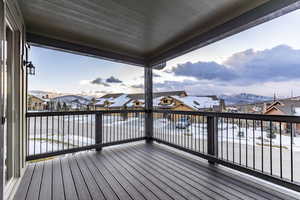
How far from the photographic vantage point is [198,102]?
318cm

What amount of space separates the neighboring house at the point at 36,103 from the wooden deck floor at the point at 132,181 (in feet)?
3.53

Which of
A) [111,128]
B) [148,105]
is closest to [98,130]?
[111,128]

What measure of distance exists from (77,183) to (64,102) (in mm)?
1867

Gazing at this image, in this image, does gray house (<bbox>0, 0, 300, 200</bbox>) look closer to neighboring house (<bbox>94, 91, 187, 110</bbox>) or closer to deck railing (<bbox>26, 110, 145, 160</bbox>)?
deck railing (<bbox>26, 110, 145, 160</bbox>)

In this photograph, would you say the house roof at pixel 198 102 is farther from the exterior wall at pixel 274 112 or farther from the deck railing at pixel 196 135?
the exterior wall at pixel 274 112

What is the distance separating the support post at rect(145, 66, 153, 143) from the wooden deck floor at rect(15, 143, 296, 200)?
1.26m

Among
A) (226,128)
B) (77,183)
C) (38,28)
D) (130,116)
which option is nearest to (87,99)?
(130,116)

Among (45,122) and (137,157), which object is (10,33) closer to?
(45,122)

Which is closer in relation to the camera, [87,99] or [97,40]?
[97,40]

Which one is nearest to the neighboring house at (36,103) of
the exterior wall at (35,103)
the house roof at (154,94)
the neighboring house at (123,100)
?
the exterior wall at (35,103)

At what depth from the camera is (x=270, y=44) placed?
2.14m

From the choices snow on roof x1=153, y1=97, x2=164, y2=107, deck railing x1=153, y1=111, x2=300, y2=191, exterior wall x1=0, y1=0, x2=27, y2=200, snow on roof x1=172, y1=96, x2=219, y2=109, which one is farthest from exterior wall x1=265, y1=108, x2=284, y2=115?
exterior wall x1=0, y1=0, x2=27, y2=200

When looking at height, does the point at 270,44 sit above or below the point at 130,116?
above

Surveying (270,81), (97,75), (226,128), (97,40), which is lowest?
(226,128)
